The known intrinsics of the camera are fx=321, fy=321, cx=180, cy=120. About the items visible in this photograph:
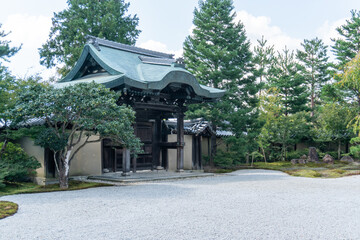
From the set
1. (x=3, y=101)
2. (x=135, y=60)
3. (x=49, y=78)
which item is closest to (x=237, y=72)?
(x=135, y=60)

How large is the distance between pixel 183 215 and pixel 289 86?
2446cm

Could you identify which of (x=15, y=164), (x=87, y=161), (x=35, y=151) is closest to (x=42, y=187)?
(x=15, y=164)

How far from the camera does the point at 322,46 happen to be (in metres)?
34.4

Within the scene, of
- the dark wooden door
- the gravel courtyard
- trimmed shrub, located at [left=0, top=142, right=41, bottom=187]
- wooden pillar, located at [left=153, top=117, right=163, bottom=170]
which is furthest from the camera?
wooden pillar, located at [left=153, top=117, right=163, bottom=170]

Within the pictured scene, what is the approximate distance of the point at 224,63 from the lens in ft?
58.7

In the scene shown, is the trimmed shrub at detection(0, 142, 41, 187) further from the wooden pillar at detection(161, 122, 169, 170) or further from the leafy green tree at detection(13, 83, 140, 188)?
the wooden pillar at detection(161, 122, 169, 170)

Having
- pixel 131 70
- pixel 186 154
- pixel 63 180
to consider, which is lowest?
pixel 63 180

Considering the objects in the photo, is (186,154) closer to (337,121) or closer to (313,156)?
(313,156)

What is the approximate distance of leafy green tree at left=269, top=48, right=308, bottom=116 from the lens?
2809 centimetres

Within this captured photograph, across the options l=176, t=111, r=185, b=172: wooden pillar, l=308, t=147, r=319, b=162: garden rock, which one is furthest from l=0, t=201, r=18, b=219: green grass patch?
l=308, t=147, r=319, b=162: garden rock

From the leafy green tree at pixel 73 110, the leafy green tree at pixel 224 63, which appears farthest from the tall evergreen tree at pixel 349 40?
the leafy green tree at pixel 73 110

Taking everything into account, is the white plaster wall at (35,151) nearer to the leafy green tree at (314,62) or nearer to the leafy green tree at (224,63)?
the leafy green tree at (224,63)

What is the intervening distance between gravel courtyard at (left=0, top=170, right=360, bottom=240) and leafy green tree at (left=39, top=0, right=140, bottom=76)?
17.9m

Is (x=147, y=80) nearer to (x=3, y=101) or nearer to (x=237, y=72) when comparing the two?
(x=3, y=101)
